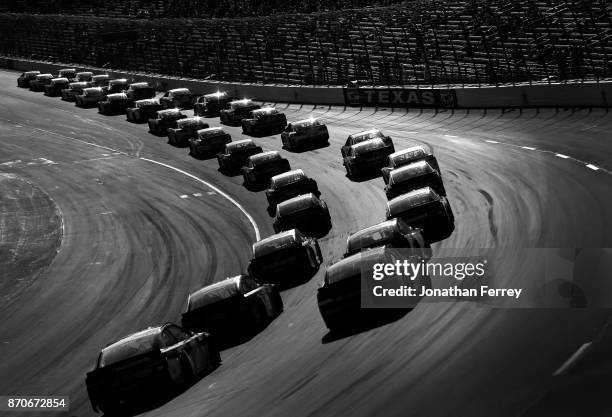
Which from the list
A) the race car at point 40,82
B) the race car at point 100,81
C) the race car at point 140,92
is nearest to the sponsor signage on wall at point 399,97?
the race car at point 140,92

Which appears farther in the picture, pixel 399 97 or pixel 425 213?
pixel 399 97

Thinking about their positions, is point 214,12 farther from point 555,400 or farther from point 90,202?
point 555,400

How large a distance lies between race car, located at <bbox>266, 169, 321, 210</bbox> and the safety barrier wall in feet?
41.2

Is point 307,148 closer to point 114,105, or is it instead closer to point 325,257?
point 325,257

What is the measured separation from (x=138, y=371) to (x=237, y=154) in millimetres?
25146

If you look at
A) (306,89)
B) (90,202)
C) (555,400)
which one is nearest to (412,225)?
(555,400)

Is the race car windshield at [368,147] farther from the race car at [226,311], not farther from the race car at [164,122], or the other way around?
the race car at [164,122]

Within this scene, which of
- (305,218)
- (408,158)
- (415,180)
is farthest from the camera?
(408,158)

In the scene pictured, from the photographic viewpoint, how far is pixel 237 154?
41.5 meters

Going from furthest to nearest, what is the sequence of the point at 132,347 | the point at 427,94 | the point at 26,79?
the point at 26,79
the point at 427,94
the point at 132,347

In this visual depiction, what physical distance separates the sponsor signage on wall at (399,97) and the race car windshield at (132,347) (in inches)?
1206

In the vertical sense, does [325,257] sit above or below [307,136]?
below

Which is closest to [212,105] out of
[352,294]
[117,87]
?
[117,87]

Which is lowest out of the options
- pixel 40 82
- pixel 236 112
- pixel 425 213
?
pixel 40 82
